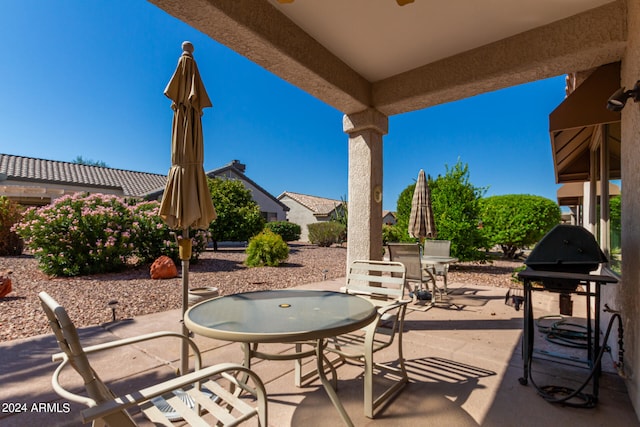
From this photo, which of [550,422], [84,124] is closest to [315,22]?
[550,422]

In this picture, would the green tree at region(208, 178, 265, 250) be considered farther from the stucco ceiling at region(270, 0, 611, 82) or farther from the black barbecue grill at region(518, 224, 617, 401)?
the black barbecue grill at region(518, 224, 617, 401)

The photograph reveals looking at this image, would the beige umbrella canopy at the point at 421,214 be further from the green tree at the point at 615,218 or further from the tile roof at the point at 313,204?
the tile roof at the point at 313,204

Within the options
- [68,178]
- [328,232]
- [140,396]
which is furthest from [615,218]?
[68,178]

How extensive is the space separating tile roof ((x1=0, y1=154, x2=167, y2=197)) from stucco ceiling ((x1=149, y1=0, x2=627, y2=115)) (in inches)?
805

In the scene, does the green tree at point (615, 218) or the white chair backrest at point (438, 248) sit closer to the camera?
the green tree at point (615, 218)

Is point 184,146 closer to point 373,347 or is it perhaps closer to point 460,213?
point 373,347

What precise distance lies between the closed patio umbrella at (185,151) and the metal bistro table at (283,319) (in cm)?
70

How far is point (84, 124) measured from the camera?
119 ft

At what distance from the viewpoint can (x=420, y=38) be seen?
10.6 ft

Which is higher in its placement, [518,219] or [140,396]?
[518,219]

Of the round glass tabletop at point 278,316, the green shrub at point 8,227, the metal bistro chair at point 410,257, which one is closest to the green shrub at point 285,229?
the green shrub at point 8,227

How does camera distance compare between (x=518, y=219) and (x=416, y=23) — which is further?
(x=518, y=219)

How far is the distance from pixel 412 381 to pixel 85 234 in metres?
8.01

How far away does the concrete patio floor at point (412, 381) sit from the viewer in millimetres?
2074
